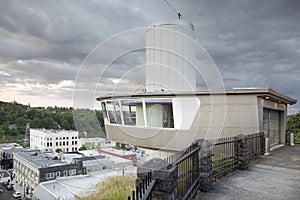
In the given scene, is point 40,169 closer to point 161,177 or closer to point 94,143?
point 94,143

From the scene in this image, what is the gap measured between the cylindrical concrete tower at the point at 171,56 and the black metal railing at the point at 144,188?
1226 cm

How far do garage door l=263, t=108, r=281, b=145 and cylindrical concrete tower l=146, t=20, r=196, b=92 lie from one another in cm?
506

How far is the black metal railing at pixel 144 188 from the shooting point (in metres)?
2.03

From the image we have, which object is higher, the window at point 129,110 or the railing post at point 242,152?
the window at point 129,110

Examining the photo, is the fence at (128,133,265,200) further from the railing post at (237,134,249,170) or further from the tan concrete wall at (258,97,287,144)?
the tan concrete wall at (258,97,287,144)

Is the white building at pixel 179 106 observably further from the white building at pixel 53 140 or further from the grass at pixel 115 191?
the white building at pixel 53 140

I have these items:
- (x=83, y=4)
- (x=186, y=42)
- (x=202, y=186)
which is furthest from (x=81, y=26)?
(x=202, y=186)

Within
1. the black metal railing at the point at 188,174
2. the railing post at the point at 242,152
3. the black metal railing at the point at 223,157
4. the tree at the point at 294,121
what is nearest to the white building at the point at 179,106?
the railing post at the point at 242,152

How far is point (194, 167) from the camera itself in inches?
175

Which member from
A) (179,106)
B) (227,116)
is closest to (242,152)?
(227,116)

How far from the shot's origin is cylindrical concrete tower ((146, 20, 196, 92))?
1487cm

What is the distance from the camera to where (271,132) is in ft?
43.7

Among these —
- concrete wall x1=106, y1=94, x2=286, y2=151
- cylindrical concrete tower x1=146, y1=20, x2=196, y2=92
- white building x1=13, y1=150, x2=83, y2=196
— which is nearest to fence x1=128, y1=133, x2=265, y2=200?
concrete wall x1=106, y1=94, x2=286, y2=151

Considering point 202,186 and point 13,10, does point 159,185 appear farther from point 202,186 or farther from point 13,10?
point 13,10
